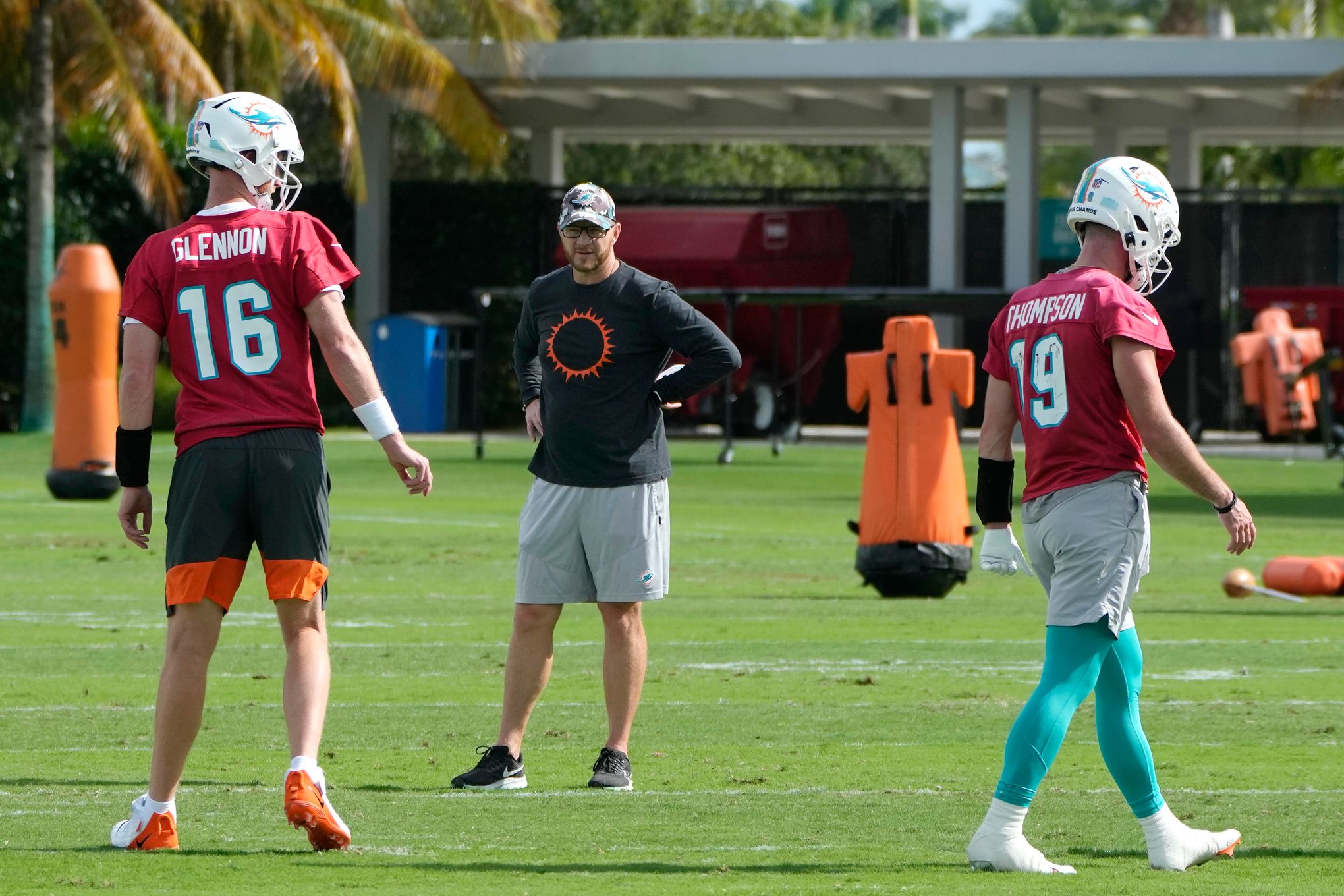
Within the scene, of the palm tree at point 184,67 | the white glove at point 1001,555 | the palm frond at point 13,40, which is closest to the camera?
the white glove at point 1001,555

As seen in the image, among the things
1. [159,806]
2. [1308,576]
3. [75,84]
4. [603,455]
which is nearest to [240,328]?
[159,806]

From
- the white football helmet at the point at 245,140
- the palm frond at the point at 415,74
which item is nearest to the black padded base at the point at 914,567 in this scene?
the white football helmet at the point at 245,140

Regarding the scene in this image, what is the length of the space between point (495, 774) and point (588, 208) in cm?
180

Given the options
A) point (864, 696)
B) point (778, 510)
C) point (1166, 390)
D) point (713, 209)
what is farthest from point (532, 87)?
point (864, 696)

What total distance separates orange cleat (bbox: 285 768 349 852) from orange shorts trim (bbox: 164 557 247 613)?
0.50 meters

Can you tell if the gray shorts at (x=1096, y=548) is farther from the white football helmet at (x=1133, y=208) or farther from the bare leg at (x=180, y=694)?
the bare leg at (x=180, y=694)

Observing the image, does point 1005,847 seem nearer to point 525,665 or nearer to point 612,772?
point 612,772

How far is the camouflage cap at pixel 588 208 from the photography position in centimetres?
695

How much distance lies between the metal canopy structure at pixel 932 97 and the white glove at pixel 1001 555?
23.1 m

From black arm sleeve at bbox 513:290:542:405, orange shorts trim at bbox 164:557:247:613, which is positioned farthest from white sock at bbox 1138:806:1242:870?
black arm sleeve at bbox 513:290:542:405

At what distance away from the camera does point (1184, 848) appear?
560cm

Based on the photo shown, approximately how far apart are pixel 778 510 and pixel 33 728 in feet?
37.8

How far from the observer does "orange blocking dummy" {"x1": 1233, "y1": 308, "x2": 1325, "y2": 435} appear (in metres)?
28.6

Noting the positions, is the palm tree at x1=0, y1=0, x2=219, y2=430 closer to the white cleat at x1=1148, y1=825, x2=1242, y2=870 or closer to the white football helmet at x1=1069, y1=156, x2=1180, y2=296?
the white football helmet at x1=1069, y1=156, x2=1180, y2=296
